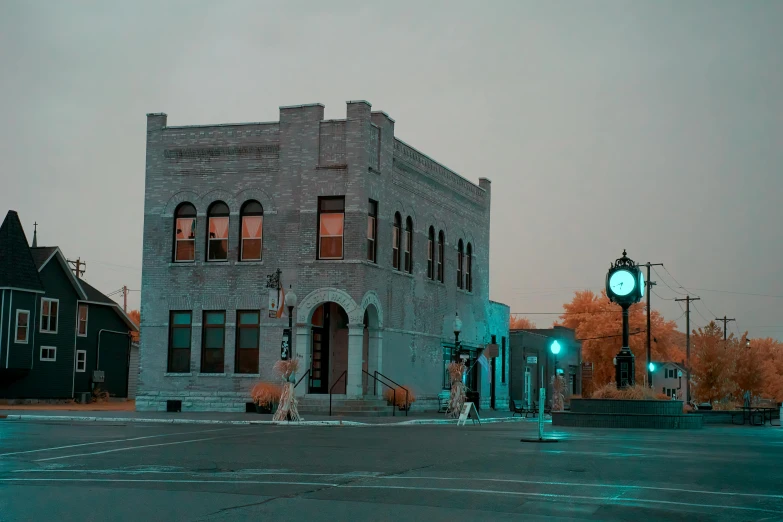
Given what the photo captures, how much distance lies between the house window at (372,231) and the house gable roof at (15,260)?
1989 cm

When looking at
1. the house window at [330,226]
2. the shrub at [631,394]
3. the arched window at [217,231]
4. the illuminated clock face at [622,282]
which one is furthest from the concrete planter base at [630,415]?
the arched window at [217,231]

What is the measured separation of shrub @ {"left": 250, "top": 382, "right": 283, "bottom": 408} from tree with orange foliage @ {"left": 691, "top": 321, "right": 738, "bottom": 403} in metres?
20.0

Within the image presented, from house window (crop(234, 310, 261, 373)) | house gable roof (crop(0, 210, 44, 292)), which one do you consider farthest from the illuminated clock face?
house gable roof (crop(0, 210, 44, 292))

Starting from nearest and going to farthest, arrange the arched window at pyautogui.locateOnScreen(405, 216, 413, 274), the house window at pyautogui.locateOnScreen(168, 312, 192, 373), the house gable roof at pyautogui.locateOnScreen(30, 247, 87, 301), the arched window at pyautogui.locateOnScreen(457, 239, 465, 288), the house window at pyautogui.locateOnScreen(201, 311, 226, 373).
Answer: the house window at pyautogui.locateOnScreen(201, 311, 226, 373), the house window at pyautogui.locateOnScreen(168, 312, 192, 373), the arched window at pyautogui.locateOnScreen(405, 216, 413, 274), the arched window at pyautogui.locateOnScreen(457, 239, 465, 288), the house gable roof at pyautogui.locateOnScreen(30, 247, 87, 301)

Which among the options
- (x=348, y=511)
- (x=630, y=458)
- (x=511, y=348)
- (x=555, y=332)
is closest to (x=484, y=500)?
(x=348, y=511)

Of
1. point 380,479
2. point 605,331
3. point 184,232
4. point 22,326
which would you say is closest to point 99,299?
point 22,326

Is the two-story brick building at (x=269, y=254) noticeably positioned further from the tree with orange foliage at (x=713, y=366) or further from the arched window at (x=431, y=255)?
the tree with orange foliage at (x=713, y=366)

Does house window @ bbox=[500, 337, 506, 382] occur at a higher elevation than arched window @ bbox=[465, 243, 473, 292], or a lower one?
lower

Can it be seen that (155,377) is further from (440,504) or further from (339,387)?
(440,504)

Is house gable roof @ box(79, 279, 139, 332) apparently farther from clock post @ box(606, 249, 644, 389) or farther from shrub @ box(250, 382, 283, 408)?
clock post @ box(606, 249, 644, 389)

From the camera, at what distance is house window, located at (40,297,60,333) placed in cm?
5103

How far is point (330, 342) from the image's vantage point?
3934 centimetres

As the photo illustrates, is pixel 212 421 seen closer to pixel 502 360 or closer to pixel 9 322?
pixel 9 322

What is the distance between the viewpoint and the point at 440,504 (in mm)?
10797
